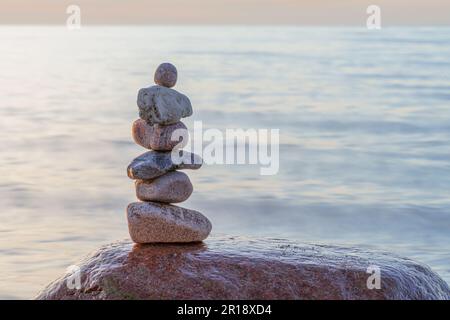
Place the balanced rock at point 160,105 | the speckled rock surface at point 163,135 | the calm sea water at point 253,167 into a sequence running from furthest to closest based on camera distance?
the calm sea water at point 253,167 → the speckled rock surface at point 163,135 → the balanced rock at point 160,105

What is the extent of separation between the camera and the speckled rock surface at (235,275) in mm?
9766

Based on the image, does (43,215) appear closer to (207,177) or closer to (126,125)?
(207,177)

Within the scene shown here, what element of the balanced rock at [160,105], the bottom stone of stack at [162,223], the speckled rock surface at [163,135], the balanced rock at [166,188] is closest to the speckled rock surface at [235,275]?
the bottom stone of stack at [162,223]

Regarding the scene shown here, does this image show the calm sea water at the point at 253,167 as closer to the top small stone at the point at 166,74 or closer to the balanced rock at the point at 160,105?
the balanced rock at the point at 160,105

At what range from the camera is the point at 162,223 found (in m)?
10.3

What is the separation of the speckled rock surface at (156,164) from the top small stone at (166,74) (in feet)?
2.49

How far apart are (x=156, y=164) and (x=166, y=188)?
28cm

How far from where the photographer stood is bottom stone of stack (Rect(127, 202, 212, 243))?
1031cm

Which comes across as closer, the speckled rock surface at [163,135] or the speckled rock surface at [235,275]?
the speckled rock surface at [235,275]

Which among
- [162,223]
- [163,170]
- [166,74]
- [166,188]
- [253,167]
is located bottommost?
[162,223]

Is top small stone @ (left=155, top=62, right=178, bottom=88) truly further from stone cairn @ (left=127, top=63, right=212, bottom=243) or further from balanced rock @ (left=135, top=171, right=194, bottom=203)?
balanced rock @ (left=135, top=171, right=194, bottom=203)

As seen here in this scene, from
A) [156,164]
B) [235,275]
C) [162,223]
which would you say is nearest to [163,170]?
[156,164]

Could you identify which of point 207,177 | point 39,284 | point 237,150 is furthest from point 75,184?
point 39,284

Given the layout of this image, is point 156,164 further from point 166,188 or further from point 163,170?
point 166,188
